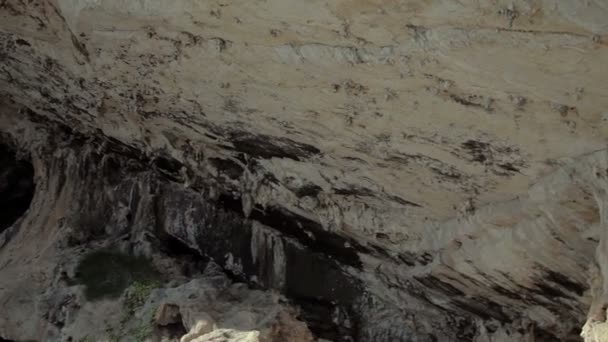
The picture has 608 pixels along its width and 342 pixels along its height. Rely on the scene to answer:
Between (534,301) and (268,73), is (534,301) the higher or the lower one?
the lower one

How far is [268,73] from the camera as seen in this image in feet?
15.2

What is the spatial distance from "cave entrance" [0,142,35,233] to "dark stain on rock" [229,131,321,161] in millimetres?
3952

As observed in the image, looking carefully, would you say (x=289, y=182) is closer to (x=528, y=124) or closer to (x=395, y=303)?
(x=395, y=303)

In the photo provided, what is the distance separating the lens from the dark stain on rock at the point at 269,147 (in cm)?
534

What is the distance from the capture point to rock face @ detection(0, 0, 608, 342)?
3.69 meters

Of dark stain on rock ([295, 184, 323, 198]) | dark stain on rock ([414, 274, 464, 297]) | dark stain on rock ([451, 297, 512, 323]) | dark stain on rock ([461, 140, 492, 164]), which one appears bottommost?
dark stain on rock ([451, 297, 512, 323])

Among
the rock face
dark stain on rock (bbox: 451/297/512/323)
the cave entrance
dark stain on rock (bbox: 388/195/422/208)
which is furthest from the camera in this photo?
the cave entrance

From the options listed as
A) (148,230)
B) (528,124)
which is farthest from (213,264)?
(528,124)

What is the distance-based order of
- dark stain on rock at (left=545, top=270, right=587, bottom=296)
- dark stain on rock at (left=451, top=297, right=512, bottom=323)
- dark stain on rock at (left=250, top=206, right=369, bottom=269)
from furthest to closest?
dark stain on rock at (left=250, top=206, right=369, bottom=269)
dark stain on rock at (left=451, top=297, right=512, bottom=323)
dark stain on rock at (left=545, top=270, right=587, bottom=296)

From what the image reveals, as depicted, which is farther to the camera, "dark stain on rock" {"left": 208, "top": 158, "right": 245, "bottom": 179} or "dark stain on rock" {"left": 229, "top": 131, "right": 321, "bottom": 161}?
"dark stain on rock" {"left": 208, "top": 158, "right": 245, "bottom": 179}

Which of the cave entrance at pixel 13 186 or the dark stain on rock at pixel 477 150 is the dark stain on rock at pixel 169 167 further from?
the dark stain on rock at pixel 477 150

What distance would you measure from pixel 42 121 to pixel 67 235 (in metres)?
1.40

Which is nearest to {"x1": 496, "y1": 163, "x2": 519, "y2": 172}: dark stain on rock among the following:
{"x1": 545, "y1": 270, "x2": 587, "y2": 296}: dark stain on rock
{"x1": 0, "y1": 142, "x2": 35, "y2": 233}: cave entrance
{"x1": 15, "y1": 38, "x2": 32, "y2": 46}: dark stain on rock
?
{"x1": 545, "y1": 270, "x2": 587, "y2": 296}: dark stain on rock

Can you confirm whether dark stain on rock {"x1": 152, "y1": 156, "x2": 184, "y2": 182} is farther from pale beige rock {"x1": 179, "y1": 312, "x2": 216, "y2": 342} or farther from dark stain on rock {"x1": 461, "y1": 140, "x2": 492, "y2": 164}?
dark stain on rock {"x1": 461, "y1": 140, "x2": 492, "y2": 164}
